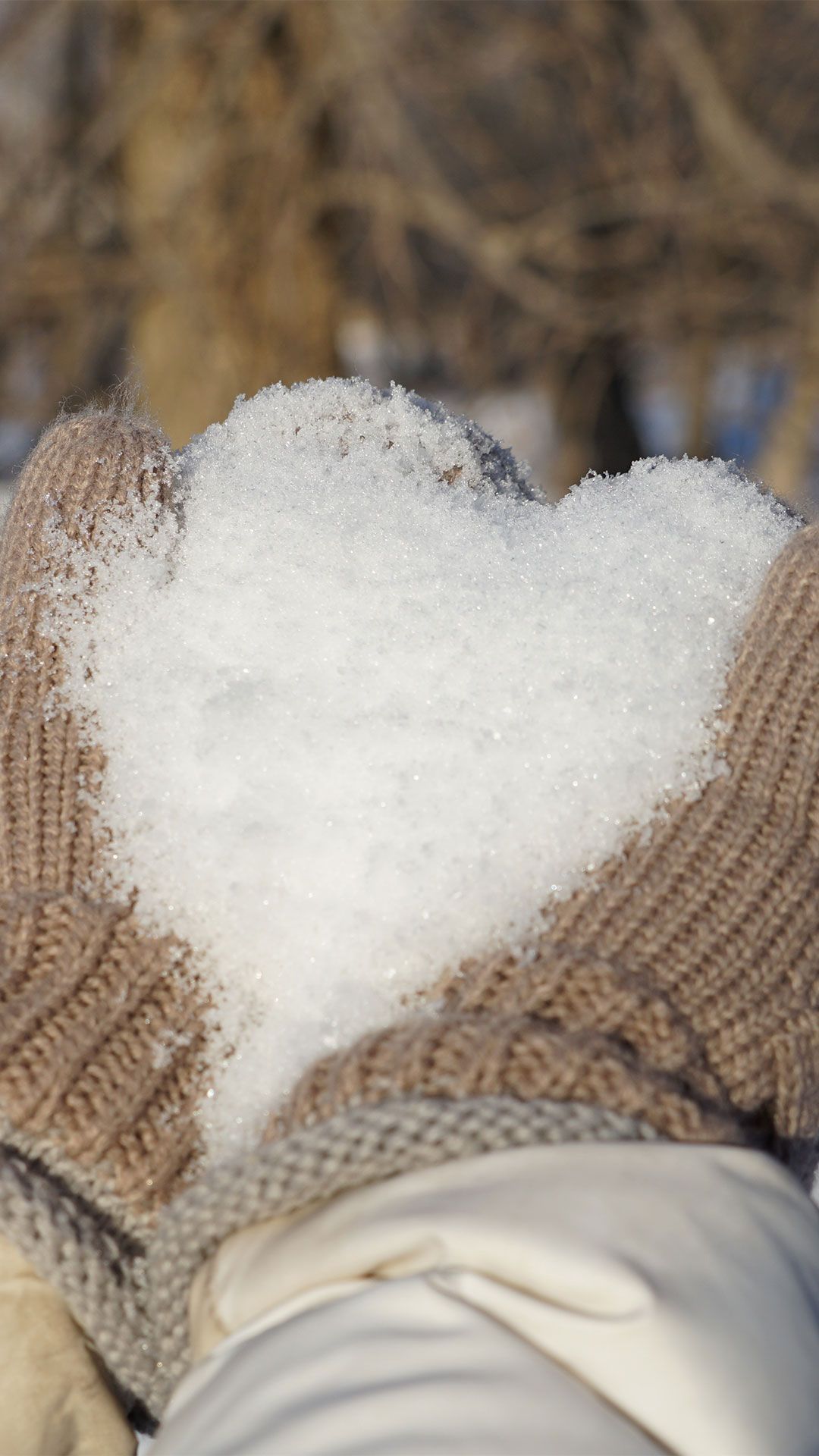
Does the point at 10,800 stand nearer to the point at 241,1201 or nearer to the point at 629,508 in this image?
the point at 241,1201

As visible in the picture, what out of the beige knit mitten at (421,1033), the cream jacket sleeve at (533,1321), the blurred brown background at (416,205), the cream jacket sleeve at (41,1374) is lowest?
the cream jacket sleeve at (41,1374)

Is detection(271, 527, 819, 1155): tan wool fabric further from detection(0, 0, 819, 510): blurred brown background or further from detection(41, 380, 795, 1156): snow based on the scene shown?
detection(0, 0, 819, 510): blurred brown background

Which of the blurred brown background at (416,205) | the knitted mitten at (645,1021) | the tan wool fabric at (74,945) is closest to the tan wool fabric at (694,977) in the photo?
the knitted mitten at (645,1021)

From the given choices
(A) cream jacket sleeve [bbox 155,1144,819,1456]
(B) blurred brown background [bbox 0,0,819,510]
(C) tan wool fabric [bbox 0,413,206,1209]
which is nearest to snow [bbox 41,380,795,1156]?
(C) tan wool fabric [bbox 0,413,206,1209]

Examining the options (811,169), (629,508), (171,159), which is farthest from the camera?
(811,169)

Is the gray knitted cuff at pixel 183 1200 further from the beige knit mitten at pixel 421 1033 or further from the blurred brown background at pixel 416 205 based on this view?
the blurred brown background at pixel 416 205

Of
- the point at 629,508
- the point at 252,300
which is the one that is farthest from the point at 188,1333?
the point at 252,300
